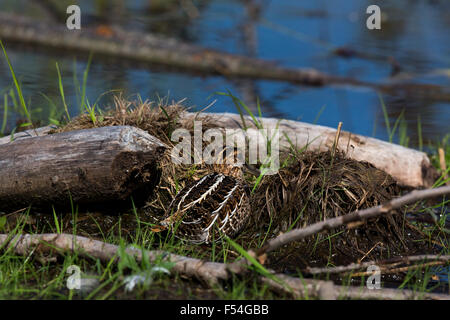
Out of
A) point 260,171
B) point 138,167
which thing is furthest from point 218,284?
point 260,171

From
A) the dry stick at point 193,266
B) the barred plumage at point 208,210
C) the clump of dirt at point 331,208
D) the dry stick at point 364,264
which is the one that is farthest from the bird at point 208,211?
the dry stick at point 364,264

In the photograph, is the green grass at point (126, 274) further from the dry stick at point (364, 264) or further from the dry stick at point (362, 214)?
the dry stick at point (362, 214)

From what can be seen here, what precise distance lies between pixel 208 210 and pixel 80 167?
3.09 ft

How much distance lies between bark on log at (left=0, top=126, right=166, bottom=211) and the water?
2.03 m

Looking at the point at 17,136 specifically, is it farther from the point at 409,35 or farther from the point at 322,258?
the point at 409,35

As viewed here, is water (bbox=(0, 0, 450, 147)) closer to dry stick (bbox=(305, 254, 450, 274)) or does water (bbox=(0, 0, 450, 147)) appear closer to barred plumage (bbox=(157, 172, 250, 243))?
barred plumage (bbox=(157, 172, 250, 243))

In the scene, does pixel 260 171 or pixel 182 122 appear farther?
pixel 182 122

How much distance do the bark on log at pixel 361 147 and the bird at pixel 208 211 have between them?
1137 mm

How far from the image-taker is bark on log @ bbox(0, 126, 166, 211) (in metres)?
3.95

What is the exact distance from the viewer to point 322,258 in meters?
4.18

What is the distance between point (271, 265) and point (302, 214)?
66 cm

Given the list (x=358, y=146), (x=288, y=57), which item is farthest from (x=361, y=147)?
(x=288, y=57)

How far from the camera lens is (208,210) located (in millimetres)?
4059

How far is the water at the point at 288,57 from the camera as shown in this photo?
330 inches
